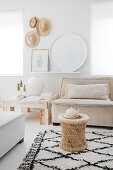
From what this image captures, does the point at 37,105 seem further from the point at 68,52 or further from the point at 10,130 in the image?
the point at 68,52

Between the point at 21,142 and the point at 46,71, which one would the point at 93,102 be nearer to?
the point at 21,142

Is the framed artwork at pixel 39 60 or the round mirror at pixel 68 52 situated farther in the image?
the framed artwork at pixel 39 60

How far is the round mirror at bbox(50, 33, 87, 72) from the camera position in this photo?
3865mm

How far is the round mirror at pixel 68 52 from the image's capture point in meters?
3.87

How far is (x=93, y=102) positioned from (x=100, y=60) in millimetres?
1269

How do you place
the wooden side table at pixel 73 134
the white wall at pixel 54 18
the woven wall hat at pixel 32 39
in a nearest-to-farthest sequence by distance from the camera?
the wooden side table at pixel 73 134 < the white wall at pixel 54 18 < the woven wall hat at pixel 32 39

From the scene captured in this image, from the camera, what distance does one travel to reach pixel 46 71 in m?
4.02

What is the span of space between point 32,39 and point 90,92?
6.06 feet

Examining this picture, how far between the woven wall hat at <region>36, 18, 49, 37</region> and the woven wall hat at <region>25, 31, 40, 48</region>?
0.37 feet

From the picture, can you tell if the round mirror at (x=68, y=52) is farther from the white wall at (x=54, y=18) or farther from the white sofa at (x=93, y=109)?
the white sofa at (x=93, y=109)

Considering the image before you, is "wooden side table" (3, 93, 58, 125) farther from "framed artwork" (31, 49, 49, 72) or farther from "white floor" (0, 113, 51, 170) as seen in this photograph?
"framed artwork" (31, 49, 49, 72)

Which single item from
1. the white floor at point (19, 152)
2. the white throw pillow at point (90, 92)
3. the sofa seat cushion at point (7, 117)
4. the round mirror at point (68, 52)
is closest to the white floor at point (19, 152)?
the white floor at point (19, 152)

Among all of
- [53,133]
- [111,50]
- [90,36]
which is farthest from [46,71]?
[53,133]

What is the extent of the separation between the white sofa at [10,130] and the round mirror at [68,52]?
1935 mm
